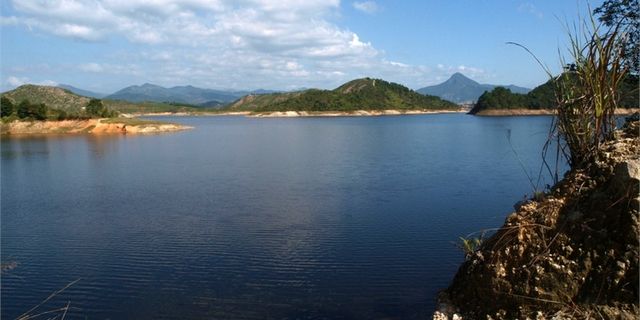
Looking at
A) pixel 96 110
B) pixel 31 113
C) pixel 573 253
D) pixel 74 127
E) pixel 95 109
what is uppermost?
pixel 95 109

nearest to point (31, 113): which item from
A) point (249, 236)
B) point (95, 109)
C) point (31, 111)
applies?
point (31, 111)

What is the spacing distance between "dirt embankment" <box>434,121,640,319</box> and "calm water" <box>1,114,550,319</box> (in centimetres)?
343

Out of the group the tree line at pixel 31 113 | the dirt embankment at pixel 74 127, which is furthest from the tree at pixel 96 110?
the dirt embankment at pixel 74 127

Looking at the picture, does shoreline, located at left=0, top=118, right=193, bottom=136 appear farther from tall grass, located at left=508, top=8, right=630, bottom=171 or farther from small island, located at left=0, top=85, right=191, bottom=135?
tall grass, located at left=508, top=8, right=630, bottom=171

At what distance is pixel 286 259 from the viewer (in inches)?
591

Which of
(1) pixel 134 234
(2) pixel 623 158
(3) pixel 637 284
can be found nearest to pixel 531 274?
(3) pixel 637 284

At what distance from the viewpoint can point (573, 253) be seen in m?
7.15

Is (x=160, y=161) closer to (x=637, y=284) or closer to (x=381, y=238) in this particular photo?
(x=381, y=238)

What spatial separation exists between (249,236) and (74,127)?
289ft

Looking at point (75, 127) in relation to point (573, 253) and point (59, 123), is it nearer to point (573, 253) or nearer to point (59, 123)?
point (59, 123)

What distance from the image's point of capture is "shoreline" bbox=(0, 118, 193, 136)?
90.5 meters

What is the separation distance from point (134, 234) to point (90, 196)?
10.5m

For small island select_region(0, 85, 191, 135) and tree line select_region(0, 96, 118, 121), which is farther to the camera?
tree line select_region(0, 96, 118, 121)

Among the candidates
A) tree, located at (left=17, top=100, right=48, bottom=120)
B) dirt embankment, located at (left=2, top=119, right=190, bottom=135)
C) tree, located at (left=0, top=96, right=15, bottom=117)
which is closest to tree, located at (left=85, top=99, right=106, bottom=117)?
dirt embankment, located at (left=2, top=119, right=190, bottom=135)
